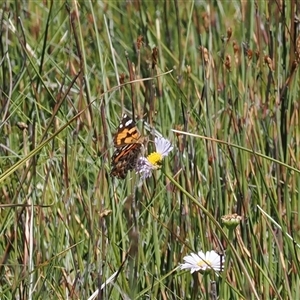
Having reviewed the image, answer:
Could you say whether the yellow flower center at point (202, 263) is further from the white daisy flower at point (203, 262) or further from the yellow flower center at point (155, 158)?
the yellow flower center at point (155, 158)

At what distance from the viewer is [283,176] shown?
218 cm

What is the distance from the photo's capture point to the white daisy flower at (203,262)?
1502 mm

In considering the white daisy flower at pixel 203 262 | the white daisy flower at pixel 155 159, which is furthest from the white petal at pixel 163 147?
the white daisy flower at pixel 203 262

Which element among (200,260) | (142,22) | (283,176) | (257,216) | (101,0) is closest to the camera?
(200,260)

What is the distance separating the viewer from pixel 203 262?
1559 mm

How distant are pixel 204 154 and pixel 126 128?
637mm

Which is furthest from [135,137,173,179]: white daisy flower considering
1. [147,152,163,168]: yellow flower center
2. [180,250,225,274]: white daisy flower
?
[180,250,225,274]: white daisy flower

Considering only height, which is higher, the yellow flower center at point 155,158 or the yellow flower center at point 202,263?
the yellow flower center at point 155,158

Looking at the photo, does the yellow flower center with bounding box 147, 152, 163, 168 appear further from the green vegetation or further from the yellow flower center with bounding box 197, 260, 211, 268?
the yellow flower center with bounding box 197, 260, 211, 268

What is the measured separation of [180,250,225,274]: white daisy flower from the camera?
1502 mm

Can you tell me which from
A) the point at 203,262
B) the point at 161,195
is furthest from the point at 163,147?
the point at 161,195

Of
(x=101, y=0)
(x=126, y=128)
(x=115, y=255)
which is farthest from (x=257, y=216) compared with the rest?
(x=101, y=0)

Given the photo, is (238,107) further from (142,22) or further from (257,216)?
(142,22)

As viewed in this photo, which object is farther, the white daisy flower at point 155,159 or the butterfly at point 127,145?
the butterfly at point 127,145
